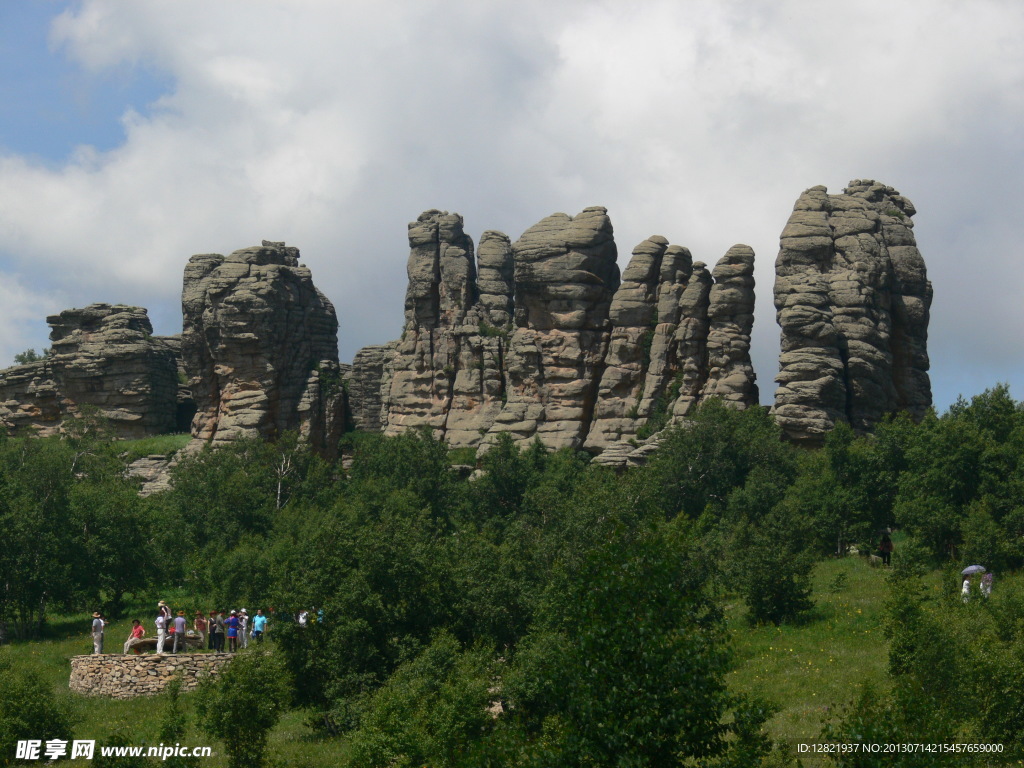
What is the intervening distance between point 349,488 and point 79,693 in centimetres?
3303

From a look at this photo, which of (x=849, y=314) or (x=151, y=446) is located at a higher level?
(x=849, y=314)

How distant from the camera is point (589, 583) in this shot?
2586 centimetres

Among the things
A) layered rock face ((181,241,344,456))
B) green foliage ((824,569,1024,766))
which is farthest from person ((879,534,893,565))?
layered rock face ((181,241,344,456))

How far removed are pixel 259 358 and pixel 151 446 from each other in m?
10.3

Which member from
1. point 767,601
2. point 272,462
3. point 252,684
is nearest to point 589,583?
point 252,684

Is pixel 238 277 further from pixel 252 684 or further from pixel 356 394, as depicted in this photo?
pixel 252 684

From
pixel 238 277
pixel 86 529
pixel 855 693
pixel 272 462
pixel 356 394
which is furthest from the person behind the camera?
pixel 356 394

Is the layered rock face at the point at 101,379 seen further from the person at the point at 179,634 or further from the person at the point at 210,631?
the person at the point at 179,634

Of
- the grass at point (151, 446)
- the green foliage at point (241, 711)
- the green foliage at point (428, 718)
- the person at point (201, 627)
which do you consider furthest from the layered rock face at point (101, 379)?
the green foliage at point (241, 711)

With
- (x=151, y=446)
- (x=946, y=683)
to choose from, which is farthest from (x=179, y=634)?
(x=151, y=446)

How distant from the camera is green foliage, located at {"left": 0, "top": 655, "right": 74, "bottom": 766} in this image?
35906mm

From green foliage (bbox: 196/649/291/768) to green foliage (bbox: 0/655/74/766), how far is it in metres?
5.38

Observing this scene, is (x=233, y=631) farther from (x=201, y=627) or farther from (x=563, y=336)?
(x=563, y=336)

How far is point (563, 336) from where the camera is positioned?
264 feet
